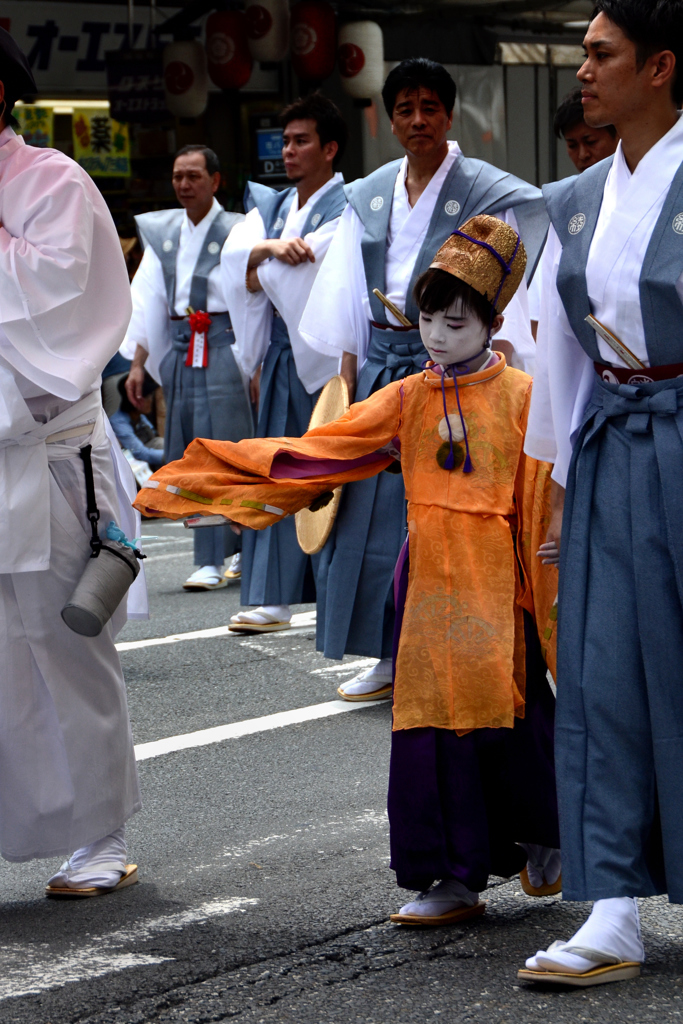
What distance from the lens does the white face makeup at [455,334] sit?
10.0 feet

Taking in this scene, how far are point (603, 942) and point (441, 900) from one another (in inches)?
18.4

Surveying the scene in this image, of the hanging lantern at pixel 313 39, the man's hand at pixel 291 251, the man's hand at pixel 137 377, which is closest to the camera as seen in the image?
the man's hand at pixel 291 251

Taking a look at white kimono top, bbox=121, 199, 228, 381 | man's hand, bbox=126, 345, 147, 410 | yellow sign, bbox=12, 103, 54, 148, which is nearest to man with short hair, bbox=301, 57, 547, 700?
white kimono top, bbox=121, 199, 228, 381

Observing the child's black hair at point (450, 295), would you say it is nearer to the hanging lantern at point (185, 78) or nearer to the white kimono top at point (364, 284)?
the white kimono top at point (364, 284)

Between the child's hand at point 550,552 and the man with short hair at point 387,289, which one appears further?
the man with short hair at point 387,289

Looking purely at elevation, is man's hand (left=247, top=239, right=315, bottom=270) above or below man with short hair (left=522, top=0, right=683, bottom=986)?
above

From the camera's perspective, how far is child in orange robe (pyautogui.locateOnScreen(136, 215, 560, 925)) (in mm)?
2918

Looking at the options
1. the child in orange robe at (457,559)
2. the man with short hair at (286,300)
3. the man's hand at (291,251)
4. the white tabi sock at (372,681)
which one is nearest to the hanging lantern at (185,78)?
the man with short hair at (286,300)

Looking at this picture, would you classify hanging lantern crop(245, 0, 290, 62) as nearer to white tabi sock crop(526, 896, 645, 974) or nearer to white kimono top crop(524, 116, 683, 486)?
white kimono top crop(524, 116, 683, 486)

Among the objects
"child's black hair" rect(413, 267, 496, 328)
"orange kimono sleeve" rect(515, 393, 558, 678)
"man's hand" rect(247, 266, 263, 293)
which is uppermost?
"man's hand" rect(247, 266, 263, 293)

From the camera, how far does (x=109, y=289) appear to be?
326 centimetres

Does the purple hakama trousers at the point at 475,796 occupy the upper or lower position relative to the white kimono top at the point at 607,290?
lower

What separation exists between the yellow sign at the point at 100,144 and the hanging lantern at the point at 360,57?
1998 millimetres

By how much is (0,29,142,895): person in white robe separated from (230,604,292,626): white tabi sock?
2.85 meters
